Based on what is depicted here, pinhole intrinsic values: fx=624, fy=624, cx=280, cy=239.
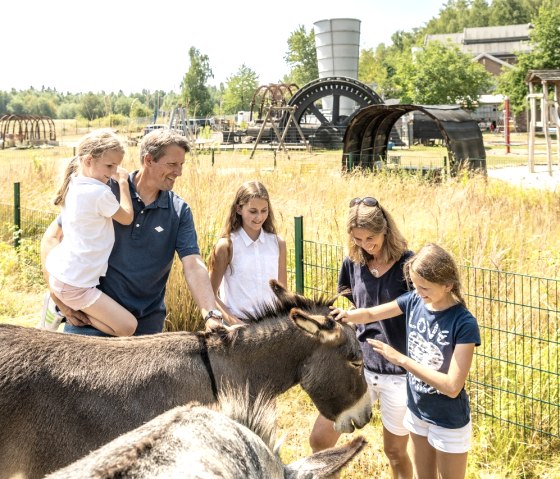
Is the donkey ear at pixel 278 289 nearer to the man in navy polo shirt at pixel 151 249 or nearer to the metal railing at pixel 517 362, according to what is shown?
the man in navy polo shirt at pixel 151 249

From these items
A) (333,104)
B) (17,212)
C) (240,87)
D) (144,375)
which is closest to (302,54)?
(240,87)

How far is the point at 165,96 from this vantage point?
9523 millimetres

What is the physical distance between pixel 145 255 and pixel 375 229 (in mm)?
1362

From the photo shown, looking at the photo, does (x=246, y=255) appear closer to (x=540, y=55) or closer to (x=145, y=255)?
(x=145, y=255)

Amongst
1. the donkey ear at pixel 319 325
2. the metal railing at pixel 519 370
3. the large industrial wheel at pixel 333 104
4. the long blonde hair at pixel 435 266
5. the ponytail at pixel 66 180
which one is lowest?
the metal railing at pixel 519 370

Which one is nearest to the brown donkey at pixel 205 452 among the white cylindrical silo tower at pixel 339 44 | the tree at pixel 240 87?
the white cylindrical silo tower at pixel 339 44

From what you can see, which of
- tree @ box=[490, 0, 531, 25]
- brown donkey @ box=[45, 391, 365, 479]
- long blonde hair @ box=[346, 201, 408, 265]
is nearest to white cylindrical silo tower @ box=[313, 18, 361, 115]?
long blonde hair @ box=[346, 201, 408, 265]

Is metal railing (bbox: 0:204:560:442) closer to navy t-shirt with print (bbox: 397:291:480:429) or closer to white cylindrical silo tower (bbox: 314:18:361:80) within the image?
navy t-shirt with print (bbox: 397:291:480:429)

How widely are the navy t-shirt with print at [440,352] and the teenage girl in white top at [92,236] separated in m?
1.60

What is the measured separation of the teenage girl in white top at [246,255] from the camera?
4246 millimetres

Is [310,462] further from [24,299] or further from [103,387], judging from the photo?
[24,299]

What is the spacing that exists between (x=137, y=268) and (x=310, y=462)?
8.08 feet

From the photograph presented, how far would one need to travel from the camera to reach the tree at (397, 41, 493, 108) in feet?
161

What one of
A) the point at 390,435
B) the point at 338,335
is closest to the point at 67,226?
the point at 338,335
